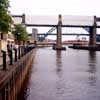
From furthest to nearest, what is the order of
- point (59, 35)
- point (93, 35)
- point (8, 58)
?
point (93, 35) < point (59, 35) < point (8, 58)

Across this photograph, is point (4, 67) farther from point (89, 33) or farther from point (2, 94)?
point (89, 33)

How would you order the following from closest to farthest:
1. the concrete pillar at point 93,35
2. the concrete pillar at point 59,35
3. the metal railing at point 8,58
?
the metal railing at point 8,58 < the concrete pillar at point 59,35 < the concrete pillar at point 93,35

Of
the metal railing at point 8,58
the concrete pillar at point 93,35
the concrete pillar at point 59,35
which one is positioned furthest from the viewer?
the concrete pillar at point 93,35

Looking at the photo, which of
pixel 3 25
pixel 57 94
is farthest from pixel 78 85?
pixel 3 25

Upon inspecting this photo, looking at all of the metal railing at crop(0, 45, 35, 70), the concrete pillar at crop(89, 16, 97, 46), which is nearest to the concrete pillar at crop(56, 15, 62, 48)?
the concrete pillar at crop(89, 16, 97, 46)

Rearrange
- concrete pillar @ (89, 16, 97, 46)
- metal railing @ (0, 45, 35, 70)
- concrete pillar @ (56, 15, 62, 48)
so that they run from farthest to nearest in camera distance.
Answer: concrete pillar @ (89, 16, 97, 46)
concrete pillar @ (56, 15, 62, 48)
metal railing @ (0, 45, 35, 70)

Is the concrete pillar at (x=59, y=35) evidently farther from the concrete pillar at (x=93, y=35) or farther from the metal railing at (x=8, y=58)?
the metal railing at (x=8, y=58)

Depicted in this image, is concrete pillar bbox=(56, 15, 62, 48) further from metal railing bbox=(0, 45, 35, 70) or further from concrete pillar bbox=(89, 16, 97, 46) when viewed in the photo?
metal railing bbox=(0, 45, 35, 70)

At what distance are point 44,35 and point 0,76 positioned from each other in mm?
118263

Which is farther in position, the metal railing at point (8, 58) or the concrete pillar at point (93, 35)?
the concrete pillar at point (93, 35)

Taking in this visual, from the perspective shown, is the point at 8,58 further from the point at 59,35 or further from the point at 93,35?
the point at 93,35

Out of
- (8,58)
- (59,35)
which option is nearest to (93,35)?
(59,35)

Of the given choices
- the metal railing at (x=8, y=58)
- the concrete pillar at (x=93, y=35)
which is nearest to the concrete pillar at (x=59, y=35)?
the concrete pillar at (x=93, y=35)

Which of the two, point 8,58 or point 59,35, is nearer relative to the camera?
point 8,58
